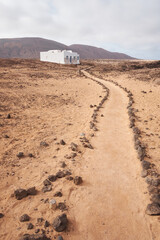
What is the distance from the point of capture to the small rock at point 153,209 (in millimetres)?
4124

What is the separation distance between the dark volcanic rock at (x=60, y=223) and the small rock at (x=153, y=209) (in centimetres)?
218

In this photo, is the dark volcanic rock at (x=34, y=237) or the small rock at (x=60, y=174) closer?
the dark volcanic rock at (x=34, y=237)

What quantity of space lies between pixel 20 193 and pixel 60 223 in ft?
4.93

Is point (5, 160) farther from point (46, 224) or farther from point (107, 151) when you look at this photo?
point (107, 151)

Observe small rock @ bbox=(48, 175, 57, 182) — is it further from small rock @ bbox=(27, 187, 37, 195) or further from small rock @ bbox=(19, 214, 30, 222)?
small rock @ bbox=(19, 214, 30, 222)

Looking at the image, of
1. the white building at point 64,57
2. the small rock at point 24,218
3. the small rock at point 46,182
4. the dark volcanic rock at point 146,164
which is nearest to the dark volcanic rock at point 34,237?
the small rock at point 24,218

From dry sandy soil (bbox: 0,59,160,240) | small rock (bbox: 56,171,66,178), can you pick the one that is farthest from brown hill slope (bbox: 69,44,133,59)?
small rock (bbox: 56,171,66,178)

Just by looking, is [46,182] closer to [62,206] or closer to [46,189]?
[46,189]

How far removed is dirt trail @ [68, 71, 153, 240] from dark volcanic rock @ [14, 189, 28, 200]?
135 centimetres

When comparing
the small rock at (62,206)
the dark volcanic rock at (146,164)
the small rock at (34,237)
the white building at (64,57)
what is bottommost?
the small rock at (62,206)

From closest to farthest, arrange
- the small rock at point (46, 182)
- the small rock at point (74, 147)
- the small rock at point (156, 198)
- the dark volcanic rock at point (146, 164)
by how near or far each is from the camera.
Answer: the small rock at point (156, 198) → the small rock at point (46, 182) → the dark volcanic rock at point (146, 164) → the small rock at point (74, 147)

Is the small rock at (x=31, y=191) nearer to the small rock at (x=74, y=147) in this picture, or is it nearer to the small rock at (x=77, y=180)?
the small rock at (x=77, y=180)

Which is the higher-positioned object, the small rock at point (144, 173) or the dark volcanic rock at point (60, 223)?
the small rock at point (144, 173)

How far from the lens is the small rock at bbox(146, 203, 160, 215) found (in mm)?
4124
